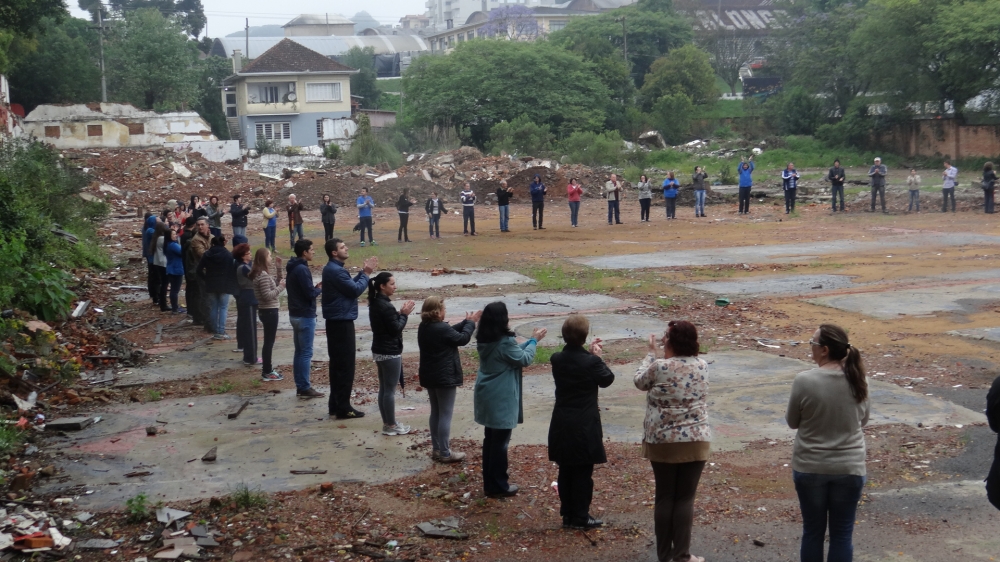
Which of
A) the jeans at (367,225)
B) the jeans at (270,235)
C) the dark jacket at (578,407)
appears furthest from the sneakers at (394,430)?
the jeans at (367,225)

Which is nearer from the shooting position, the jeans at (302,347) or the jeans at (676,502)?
the jeans at (676,502)

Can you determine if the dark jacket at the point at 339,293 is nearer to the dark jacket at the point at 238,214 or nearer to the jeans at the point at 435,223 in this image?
the dark jacket at the point at 238,214

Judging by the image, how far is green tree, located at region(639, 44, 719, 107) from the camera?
66000mm

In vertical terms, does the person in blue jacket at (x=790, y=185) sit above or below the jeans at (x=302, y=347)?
above

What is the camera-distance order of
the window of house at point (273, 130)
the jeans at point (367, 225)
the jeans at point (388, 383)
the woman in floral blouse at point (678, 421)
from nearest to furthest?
the woman in floral blouse at point (678, 421) < the jeans at point (388, 383) < the jeans at point (367, 225) < the window of house at point (273, 130)

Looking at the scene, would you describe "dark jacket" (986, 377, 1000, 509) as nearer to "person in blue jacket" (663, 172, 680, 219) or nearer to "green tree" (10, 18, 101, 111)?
"person in blue jacket" (663, 172, 680, 219)

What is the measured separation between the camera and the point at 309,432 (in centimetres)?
923

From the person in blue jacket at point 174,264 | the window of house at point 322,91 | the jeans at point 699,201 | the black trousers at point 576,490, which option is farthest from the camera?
the window of house at point 322,91

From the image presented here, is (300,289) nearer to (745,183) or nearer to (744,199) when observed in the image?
(745,183)

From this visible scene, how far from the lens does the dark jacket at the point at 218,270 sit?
13.4 meters

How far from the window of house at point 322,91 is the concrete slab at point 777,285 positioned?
59.9 metres

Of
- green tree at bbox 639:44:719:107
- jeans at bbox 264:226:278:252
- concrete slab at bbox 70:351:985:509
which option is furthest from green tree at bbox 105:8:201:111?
concrete slab at bbox 70:351:985:509

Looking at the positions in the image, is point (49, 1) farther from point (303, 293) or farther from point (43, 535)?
point (43, 535)

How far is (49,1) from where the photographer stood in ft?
74.8
